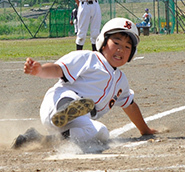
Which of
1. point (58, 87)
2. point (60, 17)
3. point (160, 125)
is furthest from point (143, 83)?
point (60, 17)

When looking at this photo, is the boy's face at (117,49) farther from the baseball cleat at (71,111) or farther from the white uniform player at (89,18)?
the white uniform player at (89,18)

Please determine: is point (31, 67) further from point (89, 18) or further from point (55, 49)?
point (55, 49)

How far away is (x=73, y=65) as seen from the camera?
13.2 ft

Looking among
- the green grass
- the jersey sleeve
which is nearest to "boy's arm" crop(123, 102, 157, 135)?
the jersey sleeve

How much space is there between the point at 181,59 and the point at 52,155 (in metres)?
7.77

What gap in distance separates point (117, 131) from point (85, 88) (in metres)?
0.92

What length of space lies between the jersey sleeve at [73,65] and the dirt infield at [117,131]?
55 cm

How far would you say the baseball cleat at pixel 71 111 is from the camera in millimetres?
3672

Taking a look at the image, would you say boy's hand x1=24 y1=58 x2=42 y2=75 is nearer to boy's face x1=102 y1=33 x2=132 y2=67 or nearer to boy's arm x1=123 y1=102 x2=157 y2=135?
boy's face x1=102 y1=33 x2=132 y2=67

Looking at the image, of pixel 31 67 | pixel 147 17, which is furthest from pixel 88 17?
pixel 147 17

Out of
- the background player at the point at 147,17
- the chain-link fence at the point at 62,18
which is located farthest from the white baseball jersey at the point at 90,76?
the background player at the point at 147,17

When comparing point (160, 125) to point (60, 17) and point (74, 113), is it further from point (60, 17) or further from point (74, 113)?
point (60, 17)

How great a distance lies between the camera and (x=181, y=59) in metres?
11.0

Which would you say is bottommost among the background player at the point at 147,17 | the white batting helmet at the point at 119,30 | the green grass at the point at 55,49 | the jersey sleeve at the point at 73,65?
the background player at the point at 147,17
